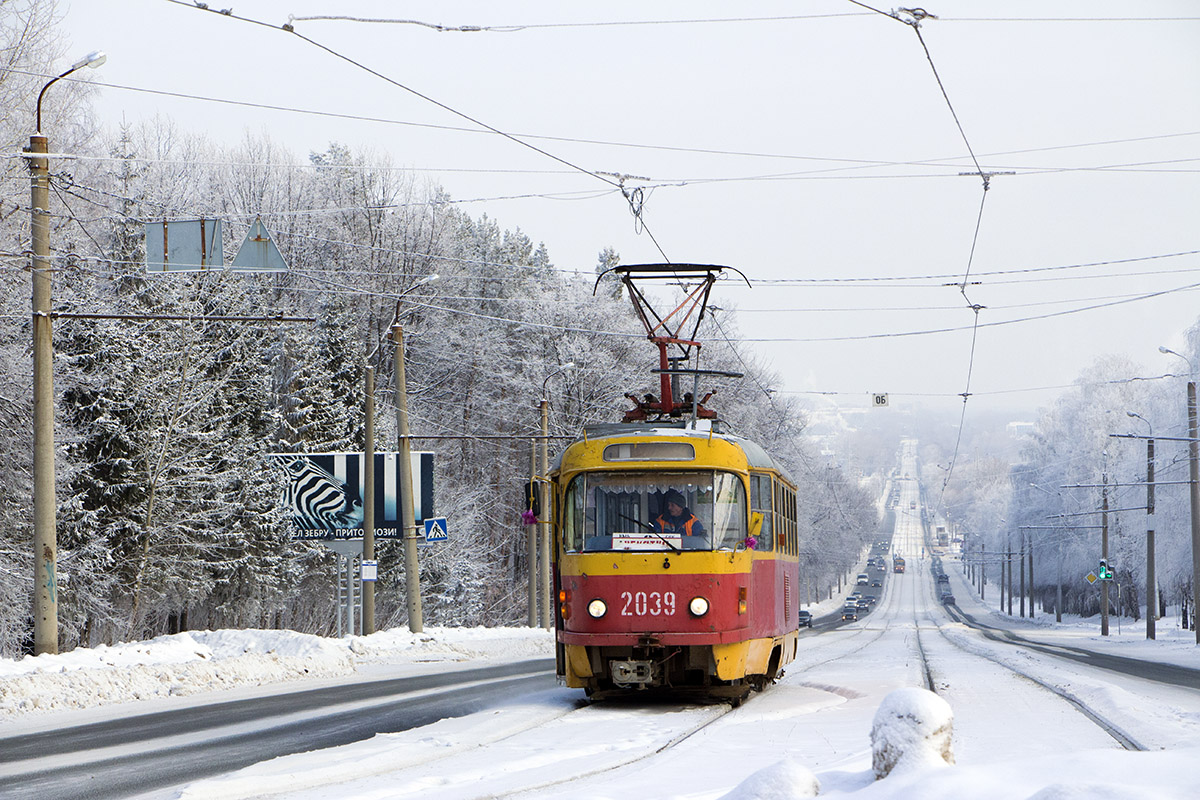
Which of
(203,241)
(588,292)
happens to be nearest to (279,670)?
A: (203,241)

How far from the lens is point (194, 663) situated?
20.0m

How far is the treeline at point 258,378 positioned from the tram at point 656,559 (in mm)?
5867

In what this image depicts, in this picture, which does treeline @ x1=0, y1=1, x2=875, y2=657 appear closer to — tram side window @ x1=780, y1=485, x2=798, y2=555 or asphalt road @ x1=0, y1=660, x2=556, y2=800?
asphalt road @ x1=0, y1=660, x2=556, y2=800

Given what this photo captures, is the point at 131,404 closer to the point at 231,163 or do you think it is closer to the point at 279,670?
the point at 279,670

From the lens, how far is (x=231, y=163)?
54812mm

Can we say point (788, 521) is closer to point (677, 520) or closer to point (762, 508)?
point (762, 508)

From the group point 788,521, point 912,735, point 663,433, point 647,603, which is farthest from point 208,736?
point 788,521

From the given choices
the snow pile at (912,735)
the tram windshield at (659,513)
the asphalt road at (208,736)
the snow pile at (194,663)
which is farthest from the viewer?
the snow pile at (194,663)

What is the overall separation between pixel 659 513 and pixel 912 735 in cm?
732

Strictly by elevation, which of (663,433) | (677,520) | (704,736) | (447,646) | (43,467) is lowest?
(447,646)

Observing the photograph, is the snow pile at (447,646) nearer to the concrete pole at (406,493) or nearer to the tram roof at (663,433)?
the concrete pole at (406,493)

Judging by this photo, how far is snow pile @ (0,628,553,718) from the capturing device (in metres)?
16.7

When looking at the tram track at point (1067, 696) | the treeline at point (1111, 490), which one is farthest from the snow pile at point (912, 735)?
the treeline at point (1111, 490)

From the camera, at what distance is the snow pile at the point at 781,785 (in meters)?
6.83
